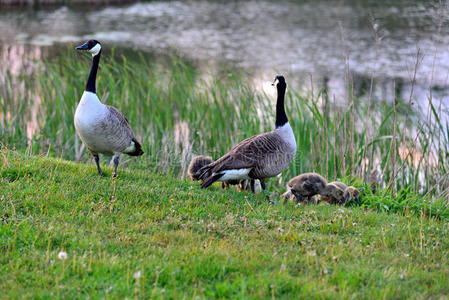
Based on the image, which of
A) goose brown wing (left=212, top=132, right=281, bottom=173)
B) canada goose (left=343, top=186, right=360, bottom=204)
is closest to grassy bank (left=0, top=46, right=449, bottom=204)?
canada goose (left=343, top=186, right=360, bottom=204)

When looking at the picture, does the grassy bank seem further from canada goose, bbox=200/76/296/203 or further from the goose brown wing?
the goose brown wing

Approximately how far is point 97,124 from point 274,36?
54.2ft

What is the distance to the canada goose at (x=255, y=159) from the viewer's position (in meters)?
7.38

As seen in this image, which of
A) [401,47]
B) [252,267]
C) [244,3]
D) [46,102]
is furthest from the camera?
[244,3]

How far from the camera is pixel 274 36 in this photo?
74.9 feet

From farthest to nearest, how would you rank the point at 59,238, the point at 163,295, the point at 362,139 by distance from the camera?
1. the point at 362,139
2. the point at 59,238
3. the point at 163,295

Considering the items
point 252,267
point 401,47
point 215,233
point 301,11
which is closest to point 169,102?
point 215,233

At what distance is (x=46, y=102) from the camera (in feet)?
38.3

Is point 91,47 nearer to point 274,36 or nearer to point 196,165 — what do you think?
point 196,165

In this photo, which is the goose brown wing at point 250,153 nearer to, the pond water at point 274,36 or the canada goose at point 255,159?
the canada goose at point 255,159

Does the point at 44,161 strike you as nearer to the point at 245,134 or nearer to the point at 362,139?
the point at 245,134

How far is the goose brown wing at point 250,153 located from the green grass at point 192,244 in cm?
48

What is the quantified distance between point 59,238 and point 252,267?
2.12 m

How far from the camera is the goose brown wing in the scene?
739 centimetres
